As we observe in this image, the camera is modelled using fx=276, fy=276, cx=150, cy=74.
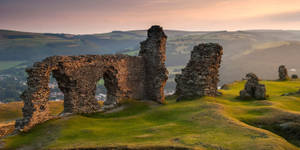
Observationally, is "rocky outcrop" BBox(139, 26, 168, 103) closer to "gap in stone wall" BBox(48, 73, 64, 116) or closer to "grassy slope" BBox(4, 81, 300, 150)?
"grassy slope" BBox(4, 81, 300, 150)

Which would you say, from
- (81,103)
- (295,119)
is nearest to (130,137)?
(81,103)

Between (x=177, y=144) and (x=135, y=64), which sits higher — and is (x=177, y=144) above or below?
below

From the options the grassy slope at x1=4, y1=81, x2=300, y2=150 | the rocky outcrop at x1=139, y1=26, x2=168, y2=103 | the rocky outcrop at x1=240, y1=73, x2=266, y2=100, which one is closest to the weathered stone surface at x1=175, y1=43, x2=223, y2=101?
the rocky outcrop at x1=139, y1=26, x2=168, y2=103

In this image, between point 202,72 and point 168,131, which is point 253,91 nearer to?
point 202,72

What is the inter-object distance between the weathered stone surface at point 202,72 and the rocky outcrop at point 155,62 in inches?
118

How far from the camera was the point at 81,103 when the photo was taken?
87.9ft

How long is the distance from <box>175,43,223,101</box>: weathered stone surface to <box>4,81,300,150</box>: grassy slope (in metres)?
7.50

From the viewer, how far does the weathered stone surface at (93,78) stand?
74.3 feet

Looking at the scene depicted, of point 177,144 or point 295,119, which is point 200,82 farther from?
point 177,144

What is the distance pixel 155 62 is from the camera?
33.7 meters

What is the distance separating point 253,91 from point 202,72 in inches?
280

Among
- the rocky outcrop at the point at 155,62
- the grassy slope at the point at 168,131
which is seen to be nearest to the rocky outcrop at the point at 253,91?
the grassy slope at the point at 168,131

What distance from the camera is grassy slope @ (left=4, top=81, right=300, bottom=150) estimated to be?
51.9 ft

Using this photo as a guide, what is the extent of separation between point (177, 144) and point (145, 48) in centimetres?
2071
